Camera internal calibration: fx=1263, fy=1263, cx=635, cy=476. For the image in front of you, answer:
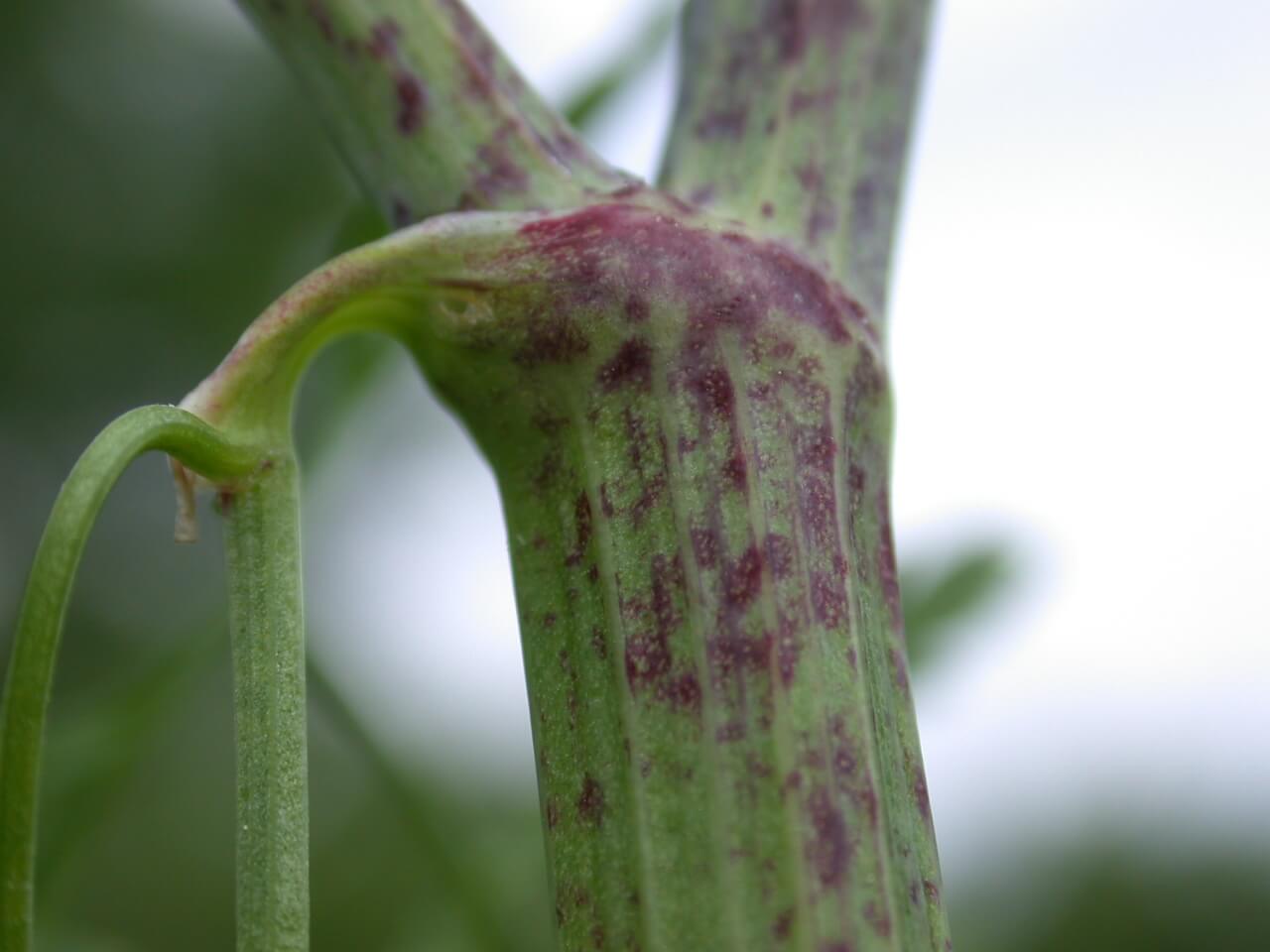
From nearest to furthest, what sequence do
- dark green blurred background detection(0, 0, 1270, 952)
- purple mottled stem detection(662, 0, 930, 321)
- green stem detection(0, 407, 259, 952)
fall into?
1. green stem detection(0, 407, 259, 952)
2. purple mottled stem detection(662, 0, 930, 321)
3. dark green blurred background detection(0, 0, 1270, 952)

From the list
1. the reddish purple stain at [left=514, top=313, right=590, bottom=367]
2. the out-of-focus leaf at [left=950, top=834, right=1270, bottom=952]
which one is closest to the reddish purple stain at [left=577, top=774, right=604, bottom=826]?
the reddish purple stain at [left=514, top=313, right=590, bottom=367]

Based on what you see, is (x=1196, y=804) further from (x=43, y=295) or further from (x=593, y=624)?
(x=593, y=624)

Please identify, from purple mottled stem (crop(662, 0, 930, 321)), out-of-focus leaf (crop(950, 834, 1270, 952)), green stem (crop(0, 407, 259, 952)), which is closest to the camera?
green stem (crop(0, 407, 259, 952))

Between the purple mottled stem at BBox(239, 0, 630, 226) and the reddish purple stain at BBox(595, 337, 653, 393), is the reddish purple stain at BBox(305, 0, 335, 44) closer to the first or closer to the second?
the purple mottled stem at BBox(239, 0, 630, 226)

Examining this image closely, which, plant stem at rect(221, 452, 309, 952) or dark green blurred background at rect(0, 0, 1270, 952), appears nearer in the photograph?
plant stem at rect(221, 452, 309, 952)

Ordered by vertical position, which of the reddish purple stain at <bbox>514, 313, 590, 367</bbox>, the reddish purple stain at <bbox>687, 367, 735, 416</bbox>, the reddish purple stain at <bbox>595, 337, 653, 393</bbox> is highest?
the reddish purple stain at <bbox>514, 313, 590, 367</bbox>

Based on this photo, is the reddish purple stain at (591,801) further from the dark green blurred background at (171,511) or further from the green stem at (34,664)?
the dark green blurred background at (171,511)

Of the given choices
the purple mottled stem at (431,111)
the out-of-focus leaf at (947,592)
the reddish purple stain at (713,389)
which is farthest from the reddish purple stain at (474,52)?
the out-of-focus leaf at (947,592)
